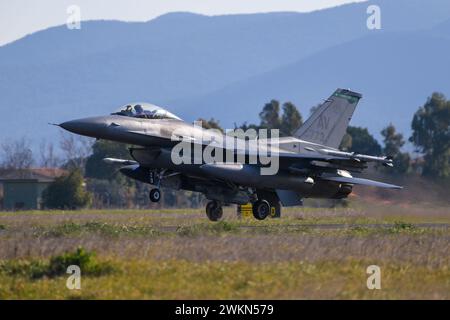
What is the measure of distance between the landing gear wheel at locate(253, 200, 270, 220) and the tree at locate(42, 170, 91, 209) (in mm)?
26086

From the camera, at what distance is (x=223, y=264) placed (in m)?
15.4

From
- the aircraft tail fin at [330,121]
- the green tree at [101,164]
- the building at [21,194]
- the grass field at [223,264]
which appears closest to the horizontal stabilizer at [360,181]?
the aircraft tail fin at [330,121]

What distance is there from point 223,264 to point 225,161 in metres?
13.7

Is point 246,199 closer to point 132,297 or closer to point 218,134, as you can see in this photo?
point 218,134

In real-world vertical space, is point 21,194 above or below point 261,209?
above

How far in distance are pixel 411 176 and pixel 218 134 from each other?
8402 mm

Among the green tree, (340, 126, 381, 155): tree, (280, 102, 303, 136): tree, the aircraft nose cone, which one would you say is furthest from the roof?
the aircraft nose cone

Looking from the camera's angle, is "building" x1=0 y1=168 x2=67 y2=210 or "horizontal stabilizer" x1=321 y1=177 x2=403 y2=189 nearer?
"horizontal stabilizer" x1=321 y1=177 x2=403 y2=189

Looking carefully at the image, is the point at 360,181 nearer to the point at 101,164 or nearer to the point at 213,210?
the point at 213,210

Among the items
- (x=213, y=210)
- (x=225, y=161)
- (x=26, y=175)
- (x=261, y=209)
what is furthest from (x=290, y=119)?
(x=225, y=161)

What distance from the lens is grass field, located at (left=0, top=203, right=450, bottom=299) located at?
13.4 metres

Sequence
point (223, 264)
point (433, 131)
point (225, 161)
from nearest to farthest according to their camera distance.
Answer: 1. point (223, 264)
2. point (225, 161)
3. point (433, 131)

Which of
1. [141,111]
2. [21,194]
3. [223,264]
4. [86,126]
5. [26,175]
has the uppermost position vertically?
[26,175]

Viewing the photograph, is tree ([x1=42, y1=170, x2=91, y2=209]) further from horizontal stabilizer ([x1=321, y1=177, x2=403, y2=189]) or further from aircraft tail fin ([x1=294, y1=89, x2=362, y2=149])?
horizontal stabilizer ([x1=321, y1=177, x2=403, y2=189])
